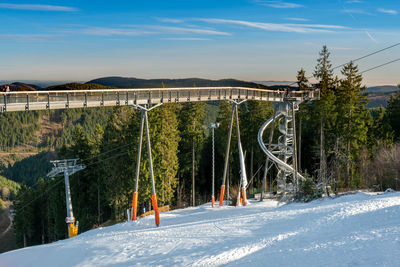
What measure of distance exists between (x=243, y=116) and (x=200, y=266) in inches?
1304

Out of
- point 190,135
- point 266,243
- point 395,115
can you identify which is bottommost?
point 266,243

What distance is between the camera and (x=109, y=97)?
20.5 metres

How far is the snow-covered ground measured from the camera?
10.1 meters

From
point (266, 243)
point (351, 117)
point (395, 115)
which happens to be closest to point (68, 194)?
point (266, 243)

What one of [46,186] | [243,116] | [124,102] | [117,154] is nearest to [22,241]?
[46,186]

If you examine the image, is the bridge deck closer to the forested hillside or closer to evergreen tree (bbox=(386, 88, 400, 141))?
→ the forested hillside

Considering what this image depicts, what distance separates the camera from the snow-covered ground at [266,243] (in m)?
10.1

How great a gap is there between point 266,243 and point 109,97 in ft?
41.4

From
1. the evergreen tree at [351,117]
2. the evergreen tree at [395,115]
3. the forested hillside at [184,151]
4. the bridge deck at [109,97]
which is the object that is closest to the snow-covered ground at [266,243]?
the bridge deck at [109,97]

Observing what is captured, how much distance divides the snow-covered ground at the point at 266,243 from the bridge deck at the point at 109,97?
6972mm

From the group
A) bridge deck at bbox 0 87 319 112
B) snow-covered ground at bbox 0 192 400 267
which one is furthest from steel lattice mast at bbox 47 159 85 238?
snow-covered ground at bbox 0 192 400 267

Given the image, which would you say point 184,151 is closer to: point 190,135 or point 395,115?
point 190,135

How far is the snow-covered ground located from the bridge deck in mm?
6972

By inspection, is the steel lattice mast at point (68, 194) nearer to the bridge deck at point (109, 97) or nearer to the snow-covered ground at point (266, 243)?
the bridge deck at point (109, 97)
